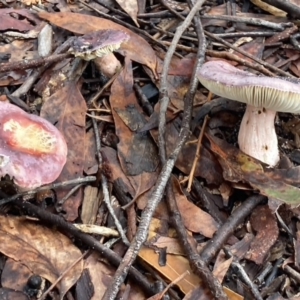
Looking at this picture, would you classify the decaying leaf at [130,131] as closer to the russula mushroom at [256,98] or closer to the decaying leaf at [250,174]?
the decaying leaf at [250,174]

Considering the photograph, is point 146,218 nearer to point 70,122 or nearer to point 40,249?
point 40,249

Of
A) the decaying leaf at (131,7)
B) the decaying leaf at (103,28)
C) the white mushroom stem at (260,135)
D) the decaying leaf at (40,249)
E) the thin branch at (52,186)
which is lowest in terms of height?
the decaying leaf at (40,249)

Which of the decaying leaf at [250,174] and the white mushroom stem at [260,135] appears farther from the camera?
the white mushroom stem at [260,135]

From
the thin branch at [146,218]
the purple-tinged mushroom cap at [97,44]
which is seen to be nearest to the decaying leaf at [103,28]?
the purple-tinged mushroom cap at [97,44]

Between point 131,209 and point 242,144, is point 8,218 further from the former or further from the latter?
point 242,144

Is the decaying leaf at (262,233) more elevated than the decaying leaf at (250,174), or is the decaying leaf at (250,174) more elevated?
the decaying leaf at (250,174)

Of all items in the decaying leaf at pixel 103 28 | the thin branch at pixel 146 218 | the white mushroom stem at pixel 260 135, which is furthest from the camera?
the decaying leaf at pixel 103 28

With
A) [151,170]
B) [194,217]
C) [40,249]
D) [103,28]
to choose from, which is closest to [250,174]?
[194,217]

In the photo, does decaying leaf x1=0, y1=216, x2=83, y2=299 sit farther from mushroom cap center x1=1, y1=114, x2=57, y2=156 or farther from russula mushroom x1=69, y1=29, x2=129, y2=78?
russula mushroom x1=69, y1=29, x2=129, y2=78
